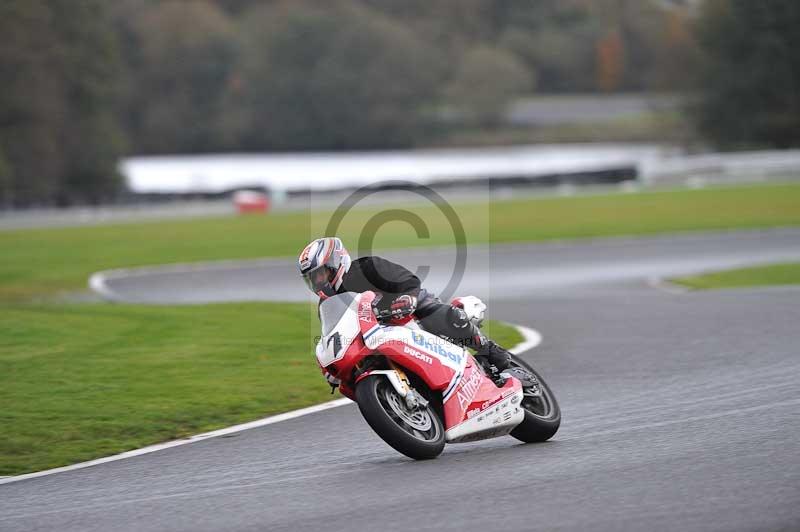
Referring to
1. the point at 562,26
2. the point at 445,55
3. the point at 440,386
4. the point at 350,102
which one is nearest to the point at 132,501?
the point at 440,386

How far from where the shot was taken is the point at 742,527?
5.66 metres

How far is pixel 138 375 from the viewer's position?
11.5 meters

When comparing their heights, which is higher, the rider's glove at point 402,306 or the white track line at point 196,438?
the rider's glove at point 402,306

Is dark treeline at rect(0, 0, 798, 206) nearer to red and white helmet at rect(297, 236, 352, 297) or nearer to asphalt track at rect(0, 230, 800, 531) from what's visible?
asphalt track at rect(0, 230, 800, 531)

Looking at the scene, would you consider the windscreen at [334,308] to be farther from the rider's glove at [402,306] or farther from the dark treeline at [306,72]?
the dark treeline at [306,72]

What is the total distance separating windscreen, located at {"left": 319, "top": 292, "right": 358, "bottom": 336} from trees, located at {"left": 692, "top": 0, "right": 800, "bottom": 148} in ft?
199

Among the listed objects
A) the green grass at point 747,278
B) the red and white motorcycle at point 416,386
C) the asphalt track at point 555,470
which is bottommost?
the green grass at point 747,278

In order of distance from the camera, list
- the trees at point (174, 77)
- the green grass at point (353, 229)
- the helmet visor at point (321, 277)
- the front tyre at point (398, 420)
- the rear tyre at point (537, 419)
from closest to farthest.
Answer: the front tyre at point (398, 420)
the helmet visor at point (321, 277)
the rear tyre at point (537, 419)
the green grass at point (353, 229)
the trees at point (174, 77)

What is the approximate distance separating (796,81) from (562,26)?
46.1 metres

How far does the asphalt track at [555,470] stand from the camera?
20.2 ft

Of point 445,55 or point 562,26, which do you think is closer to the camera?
point 445,55

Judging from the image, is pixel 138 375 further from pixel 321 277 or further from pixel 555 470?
pixel 555 470

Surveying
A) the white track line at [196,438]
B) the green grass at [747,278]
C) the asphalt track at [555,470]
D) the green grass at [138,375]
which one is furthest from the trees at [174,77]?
the white track line at [196,438]

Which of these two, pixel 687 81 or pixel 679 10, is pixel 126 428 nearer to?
pixel 687 81
